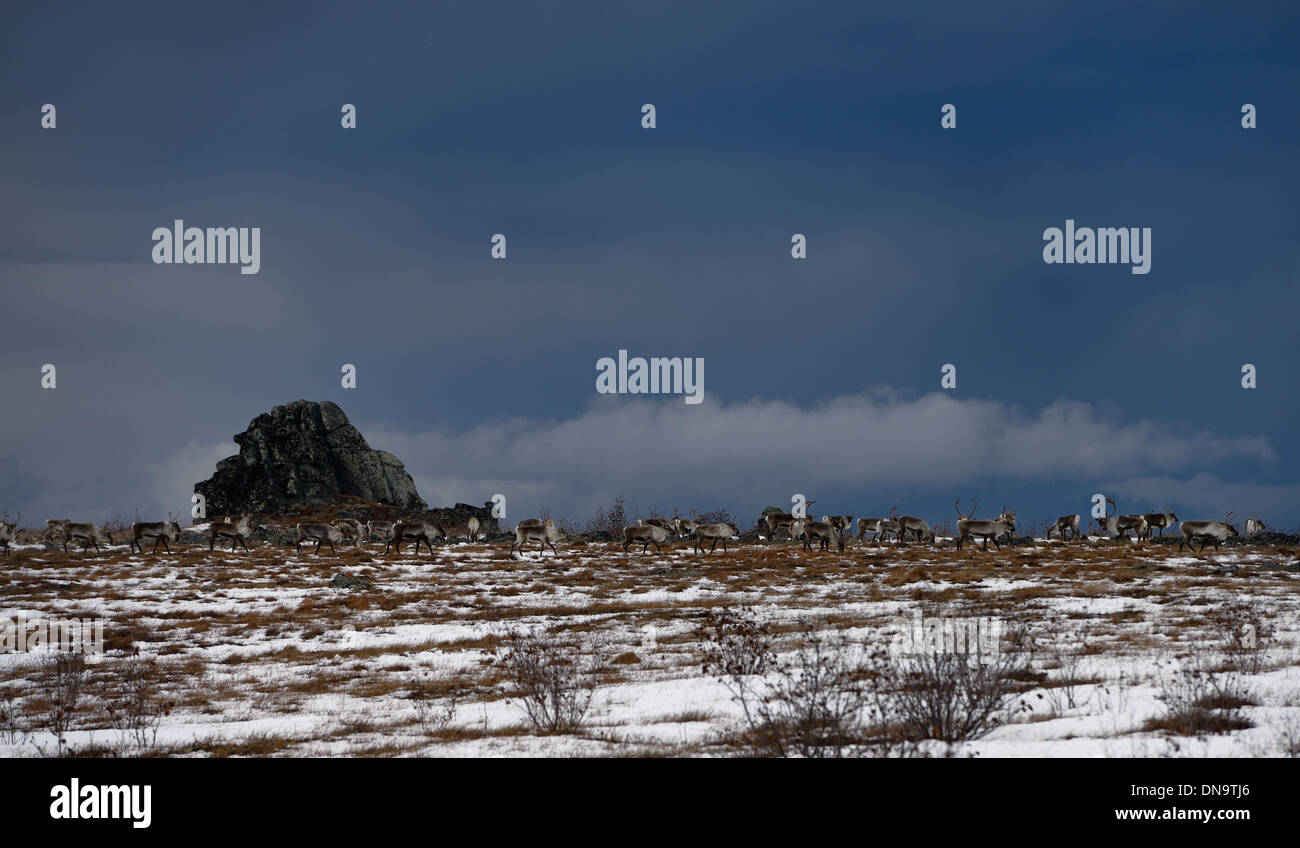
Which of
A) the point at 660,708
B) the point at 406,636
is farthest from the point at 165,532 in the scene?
the point at 660,708

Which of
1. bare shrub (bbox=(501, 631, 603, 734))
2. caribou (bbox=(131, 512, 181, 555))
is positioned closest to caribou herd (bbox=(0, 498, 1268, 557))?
caribou (bbox=(131, 512, 181, 555))

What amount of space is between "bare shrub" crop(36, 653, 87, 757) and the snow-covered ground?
7.5 inches

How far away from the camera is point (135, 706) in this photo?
12695 mm

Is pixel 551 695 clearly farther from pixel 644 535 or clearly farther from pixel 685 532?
pixel 685 532

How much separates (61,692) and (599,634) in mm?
9787

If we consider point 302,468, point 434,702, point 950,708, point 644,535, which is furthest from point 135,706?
point 302,468

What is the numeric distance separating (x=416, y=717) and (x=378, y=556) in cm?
3594

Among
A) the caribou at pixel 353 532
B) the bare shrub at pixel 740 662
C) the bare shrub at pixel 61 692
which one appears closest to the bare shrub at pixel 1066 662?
the bare shrub at pixel 740 662

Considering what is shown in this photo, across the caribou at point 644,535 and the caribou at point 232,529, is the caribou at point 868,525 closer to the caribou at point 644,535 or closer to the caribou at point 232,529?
the caribou at point 644,535
